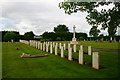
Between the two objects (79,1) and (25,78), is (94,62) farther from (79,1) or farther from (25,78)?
(79,1)

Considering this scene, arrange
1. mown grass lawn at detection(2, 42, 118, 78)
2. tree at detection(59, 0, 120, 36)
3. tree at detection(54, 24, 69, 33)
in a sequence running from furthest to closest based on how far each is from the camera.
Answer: tree at detection(54, 24, 69, 33), tree at detection(59, 0, 120, 36), mown grass lawn at detection(2, 42, 118, 78)

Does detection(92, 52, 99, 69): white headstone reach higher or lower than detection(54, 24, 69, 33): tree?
lower

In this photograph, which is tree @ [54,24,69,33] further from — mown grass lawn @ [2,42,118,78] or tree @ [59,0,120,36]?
mown grass lawn @ [2,42,118,78]

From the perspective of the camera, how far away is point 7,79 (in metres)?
6.82

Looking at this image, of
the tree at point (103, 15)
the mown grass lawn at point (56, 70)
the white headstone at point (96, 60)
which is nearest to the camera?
the mown grass lawn at point (56, 70)

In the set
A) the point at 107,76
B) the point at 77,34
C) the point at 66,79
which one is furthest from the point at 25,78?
the point at 77,34

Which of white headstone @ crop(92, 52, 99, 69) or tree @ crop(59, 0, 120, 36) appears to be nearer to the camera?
white headstone @ crop(92, 52, 99, 69)

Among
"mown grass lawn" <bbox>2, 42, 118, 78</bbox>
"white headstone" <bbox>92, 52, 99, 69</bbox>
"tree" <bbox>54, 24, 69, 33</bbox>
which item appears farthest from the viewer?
"tree" <bbox>54, 24, 69, 33</bbox>

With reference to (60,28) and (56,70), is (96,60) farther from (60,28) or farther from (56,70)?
(60,28)

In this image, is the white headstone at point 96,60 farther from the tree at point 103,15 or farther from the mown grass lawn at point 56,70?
the tree at point 103,15

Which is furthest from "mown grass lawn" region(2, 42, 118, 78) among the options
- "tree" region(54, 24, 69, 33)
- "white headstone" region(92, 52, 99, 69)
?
"tree" region(54, 24, 69, 33)

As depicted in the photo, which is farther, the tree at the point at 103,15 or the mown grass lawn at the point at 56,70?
the tree at the point at 103,15

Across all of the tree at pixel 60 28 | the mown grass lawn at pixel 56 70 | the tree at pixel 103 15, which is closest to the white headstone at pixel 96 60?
the mown grass lawn at pixel 56 70

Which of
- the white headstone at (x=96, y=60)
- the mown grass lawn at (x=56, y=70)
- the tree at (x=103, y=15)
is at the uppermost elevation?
the tree at (x=103, y=15)
